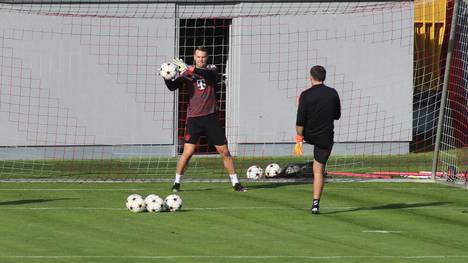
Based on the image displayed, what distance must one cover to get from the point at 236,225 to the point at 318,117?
204 centimetres

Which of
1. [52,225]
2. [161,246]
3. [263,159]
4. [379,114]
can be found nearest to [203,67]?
[52,225]

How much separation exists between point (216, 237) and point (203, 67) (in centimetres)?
520

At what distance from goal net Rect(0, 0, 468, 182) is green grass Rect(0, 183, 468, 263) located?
5086mm

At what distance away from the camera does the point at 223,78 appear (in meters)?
28.2

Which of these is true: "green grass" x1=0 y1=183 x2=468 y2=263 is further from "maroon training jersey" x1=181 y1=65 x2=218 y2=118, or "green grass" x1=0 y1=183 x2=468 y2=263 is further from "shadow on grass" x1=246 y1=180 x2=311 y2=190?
"maroon training jersey" x1=181 y1=65 x2=218 y2=118

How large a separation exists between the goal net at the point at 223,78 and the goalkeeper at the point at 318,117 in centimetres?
811

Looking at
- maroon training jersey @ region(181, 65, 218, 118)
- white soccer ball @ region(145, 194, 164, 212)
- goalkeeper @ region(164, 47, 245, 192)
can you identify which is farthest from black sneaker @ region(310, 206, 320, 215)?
maroon training jersey @ region(181, 65, 218, 118)

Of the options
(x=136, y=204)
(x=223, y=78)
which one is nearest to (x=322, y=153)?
(x=136, y=204)

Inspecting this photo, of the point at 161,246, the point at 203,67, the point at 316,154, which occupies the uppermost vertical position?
the point at 203,67

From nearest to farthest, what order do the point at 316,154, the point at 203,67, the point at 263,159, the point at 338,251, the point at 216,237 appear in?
the point at 338,251 < the point at 216,237 < the point at 316,154 < the point at 203,67 < the point at 263,159

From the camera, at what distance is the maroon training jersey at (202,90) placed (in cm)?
2073

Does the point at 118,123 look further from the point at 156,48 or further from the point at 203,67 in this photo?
the point at 203,67

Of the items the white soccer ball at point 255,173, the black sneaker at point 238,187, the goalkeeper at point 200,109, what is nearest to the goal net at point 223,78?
the white soccer ball at point 255,173

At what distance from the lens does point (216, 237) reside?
16047 millimetres
